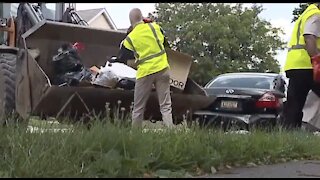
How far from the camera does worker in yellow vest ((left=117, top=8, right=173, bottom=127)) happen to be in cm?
805

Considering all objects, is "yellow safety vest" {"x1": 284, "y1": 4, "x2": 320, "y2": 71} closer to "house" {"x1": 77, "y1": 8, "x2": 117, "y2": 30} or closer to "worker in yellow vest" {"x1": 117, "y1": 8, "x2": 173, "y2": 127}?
"worker in yellow vest" {"x1": 117, "y1": 8, "x2": 173, "y2": 127}

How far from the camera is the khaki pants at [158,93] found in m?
7.95

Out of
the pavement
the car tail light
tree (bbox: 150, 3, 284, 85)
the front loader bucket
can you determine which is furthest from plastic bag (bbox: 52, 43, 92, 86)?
tree (bbox: 150, 3, 284, 85)

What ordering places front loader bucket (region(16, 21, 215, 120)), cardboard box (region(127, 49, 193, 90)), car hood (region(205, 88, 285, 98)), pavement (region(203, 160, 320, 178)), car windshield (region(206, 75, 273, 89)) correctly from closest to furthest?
pavement (region(203, 160, 320, 178)) < front loader bucket (region(16, 21, 215, 120)) < cardboard box (region(127, 49, 193, 90)) < car hood (region(205, 88, 285, 98)) < car windshield (region(206, 75, 273, 89))

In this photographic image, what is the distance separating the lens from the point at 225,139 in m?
5.81

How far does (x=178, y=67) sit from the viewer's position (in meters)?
9.12

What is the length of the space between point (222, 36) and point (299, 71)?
152ft

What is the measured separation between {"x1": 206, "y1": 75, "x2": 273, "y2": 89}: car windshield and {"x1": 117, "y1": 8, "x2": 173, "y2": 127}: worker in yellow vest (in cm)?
319

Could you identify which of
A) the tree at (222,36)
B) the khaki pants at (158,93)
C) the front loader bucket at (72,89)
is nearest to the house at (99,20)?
the front loader bucket at (72,89)

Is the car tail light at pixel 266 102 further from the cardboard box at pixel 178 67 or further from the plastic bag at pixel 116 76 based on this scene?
the plastic bag at pixel 116 76

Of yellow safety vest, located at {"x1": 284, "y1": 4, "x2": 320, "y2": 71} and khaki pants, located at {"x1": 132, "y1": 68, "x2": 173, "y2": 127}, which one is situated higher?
yellow safety vest, located at {"x1": 284, "y1": 4, "x2": 320, "y2": 71}

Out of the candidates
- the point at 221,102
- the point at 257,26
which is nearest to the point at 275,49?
the point at 257,26

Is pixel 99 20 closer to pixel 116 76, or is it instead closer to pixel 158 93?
pixel 116 76

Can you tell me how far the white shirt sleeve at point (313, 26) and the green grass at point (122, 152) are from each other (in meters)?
1.86
